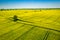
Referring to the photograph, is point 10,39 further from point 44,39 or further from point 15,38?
point 44,39

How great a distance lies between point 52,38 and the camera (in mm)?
24266

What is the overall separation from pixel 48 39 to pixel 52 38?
1.21 meters

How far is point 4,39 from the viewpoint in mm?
23531

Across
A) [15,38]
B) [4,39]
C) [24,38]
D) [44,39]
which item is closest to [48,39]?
[44,39]

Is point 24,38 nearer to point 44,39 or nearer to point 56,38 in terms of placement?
point 44,39

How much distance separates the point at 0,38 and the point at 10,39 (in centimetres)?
231

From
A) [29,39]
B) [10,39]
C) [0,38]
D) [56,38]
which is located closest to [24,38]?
[29,39]

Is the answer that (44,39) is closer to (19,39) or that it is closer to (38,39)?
(38,39)

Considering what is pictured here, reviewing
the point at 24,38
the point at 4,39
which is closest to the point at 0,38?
the point at 4,39

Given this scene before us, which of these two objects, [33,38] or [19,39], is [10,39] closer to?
[19,39]

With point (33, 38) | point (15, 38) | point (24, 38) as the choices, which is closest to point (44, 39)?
point (33, 38)

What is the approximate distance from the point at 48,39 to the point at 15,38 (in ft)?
23.5

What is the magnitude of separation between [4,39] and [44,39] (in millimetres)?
8595

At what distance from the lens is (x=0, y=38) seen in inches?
940
